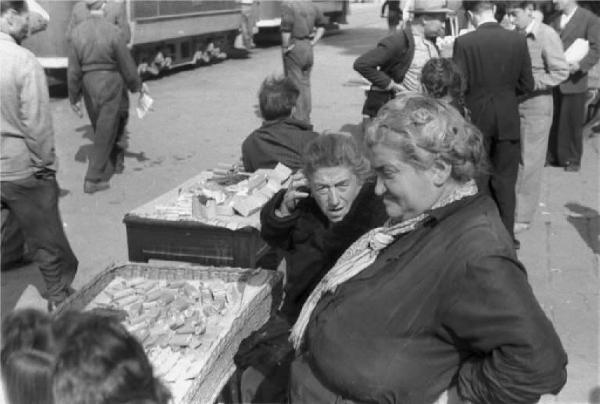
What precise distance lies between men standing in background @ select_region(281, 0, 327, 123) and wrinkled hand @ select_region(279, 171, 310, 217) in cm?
643

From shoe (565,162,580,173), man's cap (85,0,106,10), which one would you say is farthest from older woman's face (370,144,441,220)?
shoe (565,162,580,173)

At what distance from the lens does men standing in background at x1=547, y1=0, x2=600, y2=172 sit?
8.29 metres

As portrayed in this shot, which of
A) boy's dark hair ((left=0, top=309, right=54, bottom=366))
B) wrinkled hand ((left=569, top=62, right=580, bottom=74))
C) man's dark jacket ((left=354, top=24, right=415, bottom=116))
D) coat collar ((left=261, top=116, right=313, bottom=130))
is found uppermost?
man's dark jacket ((left=354, top=24, right=415, bottom=116))

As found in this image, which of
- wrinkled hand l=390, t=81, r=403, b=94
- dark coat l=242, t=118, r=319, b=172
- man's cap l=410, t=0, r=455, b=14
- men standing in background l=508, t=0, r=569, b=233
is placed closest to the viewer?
dark coat l=242, t=118, r=319, b=172

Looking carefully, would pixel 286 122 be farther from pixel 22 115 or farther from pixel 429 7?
pixel 429 7

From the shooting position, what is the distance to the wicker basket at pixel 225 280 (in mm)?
3176

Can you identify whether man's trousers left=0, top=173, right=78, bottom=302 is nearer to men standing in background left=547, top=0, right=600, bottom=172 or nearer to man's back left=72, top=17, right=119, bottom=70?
man's back left=72, top=17, right=119, bottom=70

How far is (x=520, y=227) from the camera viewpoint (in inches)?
260

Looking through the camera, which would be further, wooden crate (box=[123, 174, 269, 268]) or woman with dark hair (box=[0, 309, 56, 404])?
wooden crate (box=[123, 174, 269, 268])

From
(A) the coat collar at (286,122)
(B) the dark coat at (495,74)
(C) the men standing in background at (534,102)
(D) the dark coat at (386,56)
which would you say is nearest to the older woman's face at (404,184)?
(A) the coat collar at (286,122)

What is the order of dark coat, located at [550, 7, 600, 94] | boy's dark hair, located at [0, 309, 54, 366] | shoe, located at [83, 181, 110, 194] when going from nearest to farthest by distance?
boy's dark hair, located at [0, 309, 54, 366] < shoe, located at [83, 181, 110, 194] < dark coat, located at [550, 7, 600, 94]

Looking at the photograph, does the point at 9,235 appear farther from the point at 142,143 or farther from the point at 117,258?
the point at 142,143

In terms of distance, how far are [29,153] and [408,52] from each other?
292 cm

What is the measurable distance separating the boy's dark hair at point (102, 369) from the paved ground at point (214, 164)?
2828mm
